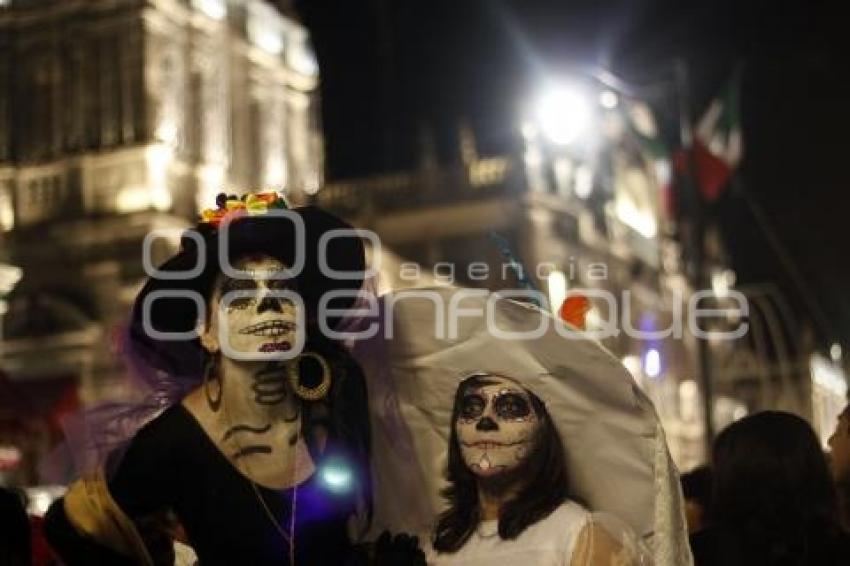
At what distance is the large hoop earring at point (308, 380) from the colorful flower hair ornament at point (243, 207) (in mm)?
484

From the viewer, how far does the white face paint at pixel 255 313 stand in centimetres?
419

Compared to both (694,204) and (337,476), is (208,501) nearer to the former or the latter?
(337,476)

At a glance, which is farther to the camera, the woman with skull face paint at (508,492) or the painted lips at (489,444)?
the painted lips at (489,444)

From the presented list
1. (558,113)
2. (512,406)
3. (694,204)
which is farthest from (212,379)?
(558,113)

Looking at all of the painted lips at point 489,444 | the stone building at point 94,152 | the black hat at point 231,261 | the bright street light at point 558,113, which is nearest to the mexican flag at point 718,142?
the bright street light at point 558,113

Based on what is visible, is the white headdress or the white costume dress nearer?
the white costume dress

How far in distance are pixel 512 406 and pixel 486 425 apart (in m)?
0.10

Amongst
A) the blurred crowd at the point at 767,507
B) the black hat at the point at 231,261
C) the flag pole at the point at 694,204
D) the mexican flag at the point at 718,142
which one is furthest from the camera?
the mexican flag at the point at 718,142

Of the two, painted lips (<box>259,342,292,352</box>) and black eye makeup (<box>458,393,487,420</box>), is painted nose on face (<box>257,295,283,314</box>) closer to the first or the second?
painted lips (<box>259,342,292,352</box>)

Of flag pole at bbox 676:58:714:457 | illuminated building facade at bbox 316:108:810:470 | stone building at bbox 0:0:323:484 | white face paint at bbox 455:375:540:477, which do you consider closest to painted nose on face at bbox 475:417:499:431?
white face paint at bbox 455:375:540:477

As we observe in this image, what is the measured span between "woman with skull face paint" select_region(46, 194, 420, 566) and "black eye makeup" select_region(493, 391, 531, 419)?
464 millimetres

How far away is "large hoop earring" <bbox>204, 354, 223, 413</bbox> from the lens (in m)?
4.20

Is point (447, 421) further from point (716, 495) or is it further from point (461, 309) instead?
point (716, 495)

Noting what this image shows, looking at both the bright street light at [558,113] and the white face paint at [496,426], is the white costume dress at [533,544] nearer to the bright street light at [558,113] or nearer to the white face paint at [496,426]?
the white face paint at [496,426]
